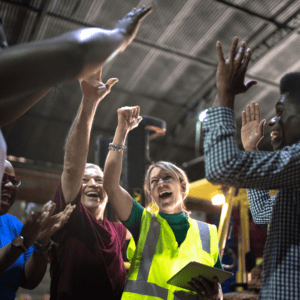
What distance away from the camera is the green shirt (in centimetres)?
166

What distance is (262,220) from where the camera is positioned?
145 cm

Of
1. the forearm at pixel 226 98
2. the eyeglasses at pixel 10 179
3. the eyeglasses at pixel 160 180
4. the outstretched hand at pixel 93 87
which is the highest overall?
the outstretched hand at pixel 93 87

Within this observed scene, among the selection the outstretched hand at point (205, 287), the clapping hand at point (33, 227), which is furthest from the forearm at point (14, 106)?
the outstretched hand at point (205, 287)

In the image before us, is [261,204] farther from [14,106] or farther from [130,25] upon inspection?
[14,106]

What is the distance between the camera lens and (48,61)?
2.33 ft

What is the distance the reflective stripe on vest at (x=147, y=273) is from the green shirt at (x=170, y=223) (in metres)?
0.07

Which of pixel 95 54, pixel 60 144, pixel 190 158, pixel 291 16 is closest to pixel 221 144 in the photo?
pixel 95 54

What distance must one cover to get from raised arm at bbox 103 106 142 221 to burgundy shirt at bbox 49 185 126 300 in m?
0.15

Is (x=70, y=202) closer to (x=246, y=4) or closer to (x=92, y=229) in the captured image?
(x=92, y=229)

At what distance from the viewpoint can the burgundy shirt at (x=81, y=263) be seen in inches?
55.5

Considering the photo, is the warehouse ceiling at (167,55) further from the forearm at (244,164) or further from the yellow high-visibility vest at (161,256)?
the forearm at (244,164)

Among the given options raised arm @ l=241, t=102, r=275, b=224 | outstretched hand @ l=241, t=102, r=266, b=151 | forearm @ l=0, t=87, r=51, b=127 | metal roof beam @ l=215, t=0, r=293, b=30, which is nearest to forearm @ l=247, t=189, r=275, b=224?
raised arm @ l=241, t=102, r=275, b=224

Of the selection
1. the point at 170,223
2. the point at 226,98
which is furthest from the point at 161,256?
the point at 226,98

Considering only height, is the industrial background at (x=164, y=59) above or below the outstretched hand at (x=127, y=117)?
above
